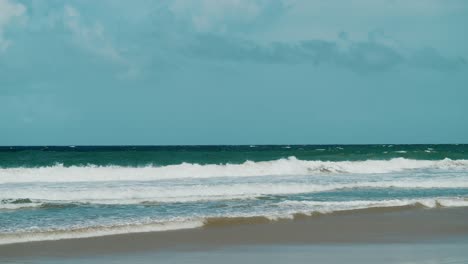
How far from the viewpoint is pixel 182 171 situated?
31.0 meters

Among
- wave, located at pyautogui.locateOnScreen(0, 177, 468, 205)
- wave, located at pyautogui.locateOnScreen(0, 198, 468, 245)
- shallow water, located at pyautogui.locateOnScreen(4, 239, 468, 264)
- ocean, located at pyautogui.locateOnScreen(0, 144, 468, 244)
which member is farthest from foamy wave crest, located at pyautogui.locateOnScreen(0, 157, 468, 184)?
shallow water, located at pyautogui.locateOnScreen(4, 239, 468, 264)

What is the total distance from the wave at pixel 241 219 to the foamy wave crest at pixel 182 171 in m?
13.3

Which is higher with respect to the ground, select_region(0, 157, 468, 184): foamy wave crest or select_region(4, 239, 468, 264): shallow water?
select_region(0, 157, 468, 184): foamy wave crest

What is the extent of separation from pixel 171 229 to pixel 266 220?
226 cm

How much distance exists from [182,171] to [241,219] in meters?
17.4

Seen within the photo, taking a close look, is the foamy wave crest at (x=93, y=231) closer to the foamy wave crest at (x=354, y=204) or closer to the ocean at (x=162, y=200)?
the ocean at (x=162, y=200)

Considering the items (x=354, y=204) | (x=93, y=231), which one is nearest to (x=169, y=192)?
(x=354, y=204)

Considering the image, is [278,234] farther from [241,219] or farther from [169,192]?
[169,192]

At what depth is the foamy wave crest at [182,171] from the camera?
27.6 metres

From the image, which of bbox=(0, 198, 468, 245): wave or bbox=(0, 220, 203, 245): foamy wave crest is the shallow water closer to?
bbox=(0, 220, 203, 245): foamy wave crest

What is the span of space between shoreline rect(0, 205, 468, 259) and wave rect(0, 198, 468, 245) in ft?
0.27

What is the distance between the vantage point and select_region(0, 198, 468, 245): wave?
11844mm

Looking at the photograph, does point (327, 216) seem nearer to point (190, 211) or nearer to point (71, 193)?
point (190, 211)

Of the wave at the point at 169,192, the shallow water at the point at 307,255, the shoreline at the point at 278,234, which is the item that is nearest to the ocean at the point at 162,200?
the wave at the point at 169,192
